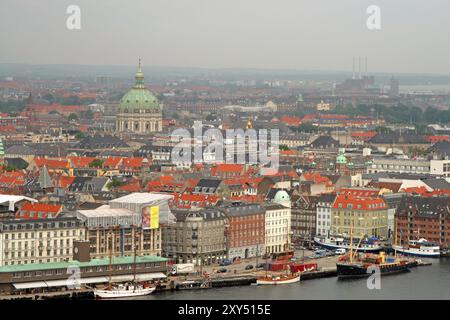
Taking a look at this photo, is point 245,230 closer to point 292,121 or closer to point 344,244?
point 344,244

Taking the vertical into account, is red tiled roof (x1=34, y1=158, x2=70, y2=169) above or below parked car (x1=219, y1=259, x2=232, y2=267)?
above

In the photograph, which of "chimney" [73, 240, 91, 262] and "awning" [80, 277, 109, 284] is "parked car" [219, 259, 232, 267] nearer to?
"chimney" [73, 240, 91, 262]

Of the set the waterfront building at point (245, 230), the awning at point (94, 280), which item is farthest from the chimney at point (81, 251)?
the waterfront building at point (245, 230)

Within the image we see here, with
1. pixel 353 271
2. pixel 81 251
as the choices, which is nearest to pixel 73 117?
pixel 353 271

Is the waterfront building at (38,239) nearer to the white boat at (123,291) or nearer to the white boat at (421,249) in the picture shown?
the white boat at (123,291)

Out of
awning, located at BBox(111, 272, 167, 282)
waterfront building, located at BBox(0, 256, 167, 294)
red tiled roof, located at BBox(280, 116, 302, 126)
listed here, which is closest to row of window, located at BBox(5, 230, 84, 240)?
waterfront building, located at BBox(0, 256, 167, 294)

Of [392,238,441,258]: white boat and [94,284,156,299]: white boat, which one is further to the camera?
[392,238,441,258]: white boat
